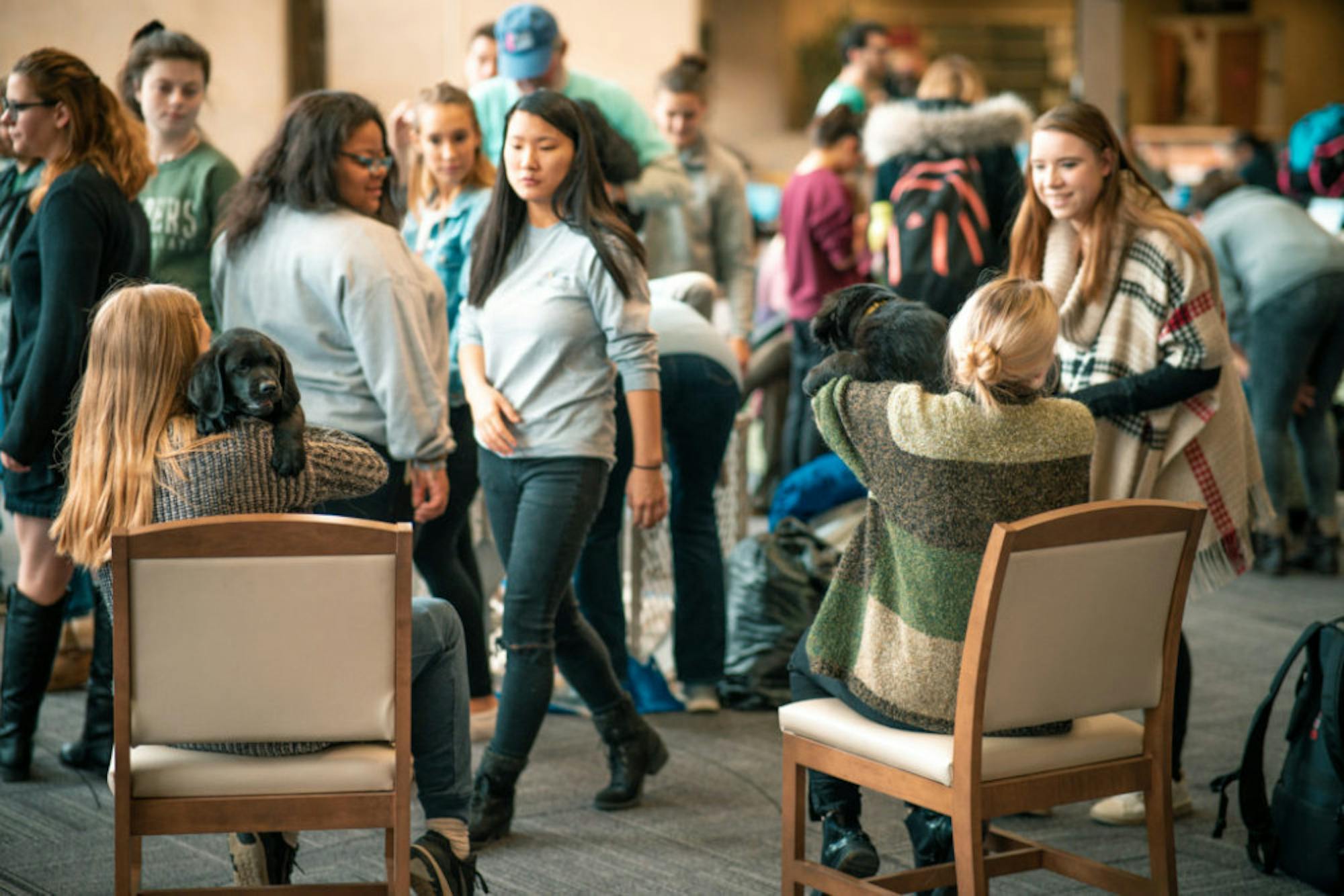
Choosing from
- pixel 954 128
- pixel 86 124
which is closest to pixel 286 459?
pixel 86 124

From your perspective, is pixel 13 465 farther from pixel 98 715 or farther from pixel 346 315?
pixel 346 315

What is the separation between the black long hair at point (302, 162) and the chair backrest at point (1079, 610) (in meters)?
1.45

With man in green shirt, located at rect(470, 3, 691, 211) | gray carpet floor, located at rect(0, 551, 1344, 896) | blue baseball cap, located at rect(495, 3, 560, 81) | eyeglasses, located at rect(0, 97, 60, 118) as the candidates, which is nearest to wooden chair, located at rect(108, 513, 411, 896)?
gray carpet floor, located at rect(0, 551, 1344, 896)

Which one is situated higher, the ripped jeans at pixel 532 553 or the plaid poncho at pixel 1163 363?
the plaid poncho at pixel 1163 363

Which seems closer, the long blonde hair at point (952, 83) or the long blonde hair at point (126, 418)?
the long blonde hair at point (126, 418)

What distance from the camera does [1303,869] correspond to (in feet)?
8.66

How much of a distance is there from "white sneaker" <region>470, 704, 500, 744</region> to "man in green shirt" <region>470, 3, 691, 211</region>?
4.09 ft

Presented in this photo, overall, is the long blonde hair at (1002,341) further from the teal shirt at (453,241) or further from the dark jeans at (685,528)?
the teal shirt at (453,241)

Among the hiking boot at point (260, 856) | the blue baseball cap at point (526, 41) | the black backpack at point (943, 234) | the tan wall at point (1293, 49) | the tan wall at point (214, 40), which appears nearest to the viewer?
the hiking boot at point (260, 856)

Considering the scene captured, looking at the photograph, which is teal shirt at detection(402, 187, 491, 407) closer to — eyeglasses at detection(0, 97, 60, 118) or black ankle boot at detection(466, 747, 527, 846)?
eyeglasses at detection(0, 97, 60, 118)

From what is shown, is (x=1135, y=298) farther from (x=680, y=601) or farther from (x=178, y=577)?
(x=178, y=577)

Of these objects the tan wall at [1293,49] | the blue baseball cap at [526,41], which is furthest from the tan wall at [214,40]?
the tan wall at [1293,49]

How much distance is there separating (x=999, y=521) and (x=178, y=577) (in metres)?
1.06

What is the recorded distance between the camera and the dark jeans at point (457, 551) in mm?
3225
